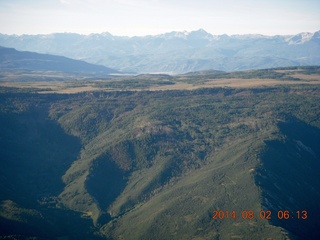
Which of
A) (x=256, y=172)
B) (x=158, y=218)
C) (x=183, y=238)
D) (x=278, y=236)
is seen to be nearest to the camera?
(x=278, y=236)

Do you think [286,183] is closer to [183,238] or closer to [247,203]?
[247,203]

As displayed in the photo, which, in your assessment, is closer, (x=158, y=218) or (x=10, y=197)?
(x=158, y=218)

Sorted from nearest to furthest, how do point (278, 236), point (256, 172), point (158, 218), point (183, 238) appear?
point (278, 236) → point (183, 238) → point (158, 218) → point (256, 172)

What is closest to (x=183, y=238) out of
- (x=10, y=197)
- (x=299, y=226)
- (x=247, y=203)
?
Result: (x=247, y=203)

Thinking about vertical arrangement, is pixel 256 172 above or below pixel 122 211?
above

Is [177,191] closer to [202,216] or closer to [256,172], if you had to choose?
[202,216]

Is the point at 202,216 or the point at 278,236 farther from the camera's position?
the point at 202,216

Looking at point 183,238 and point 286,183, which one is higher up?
point 286,183

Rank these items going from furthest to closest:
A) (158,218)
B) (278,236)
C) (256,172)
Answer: (256,172) → (158,218) → (278,236)

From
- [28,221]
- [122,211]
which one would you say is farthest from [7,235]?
[122,211]
